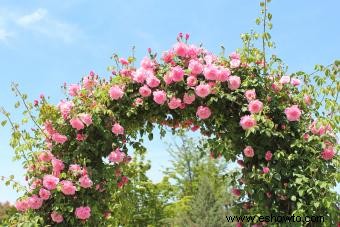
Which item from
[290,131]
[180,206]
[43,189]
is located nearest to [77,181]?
[43,189]

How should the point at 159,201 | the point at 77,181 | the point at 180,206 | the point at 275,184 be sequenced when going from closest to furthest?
the point at 275,184
the point at 77,181
the point at 159,201
the point at 180,206

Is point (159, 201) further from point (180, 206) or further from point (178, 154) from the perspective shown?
point (178, 154)

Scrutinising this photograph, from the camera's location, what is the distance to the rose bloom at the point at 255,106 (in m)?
5.26

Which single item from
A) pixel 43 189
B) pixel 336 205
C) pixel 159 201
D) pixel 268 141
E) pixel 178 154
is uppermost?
pixel 178 154

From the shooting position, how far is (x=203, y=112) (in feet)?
18.0

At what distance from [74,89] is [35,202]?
1.53 m

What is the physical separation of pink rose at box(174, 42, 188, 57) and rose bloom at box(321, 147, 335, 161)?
2028 mm

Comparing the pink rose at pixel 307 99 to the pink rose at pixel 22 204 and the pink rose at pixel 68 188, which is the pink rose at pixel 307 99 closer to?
the pink rose at pixel 68 188

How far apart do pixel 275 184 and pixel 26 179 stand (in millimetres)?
3069

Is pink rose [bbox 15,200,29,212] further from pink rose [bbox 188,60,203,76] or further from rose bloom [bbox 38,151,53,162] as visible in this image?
pink rose [bbox 188,60,203,76]

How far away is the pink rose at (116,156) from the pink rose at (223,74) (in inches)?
59.6

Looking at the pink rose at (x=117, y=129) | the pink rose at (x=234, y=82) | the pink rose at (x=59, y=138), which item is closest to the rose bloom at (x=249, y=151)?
the pink rose at (x=234, y=82)

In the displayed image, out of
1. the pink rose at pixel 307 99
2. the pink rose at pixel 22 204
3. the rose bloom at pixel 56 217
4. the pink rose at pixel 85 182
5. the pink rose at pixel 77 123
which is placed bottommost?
the rose bloom at pixel 56 217

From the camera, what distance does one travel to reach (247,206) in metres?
5.65
